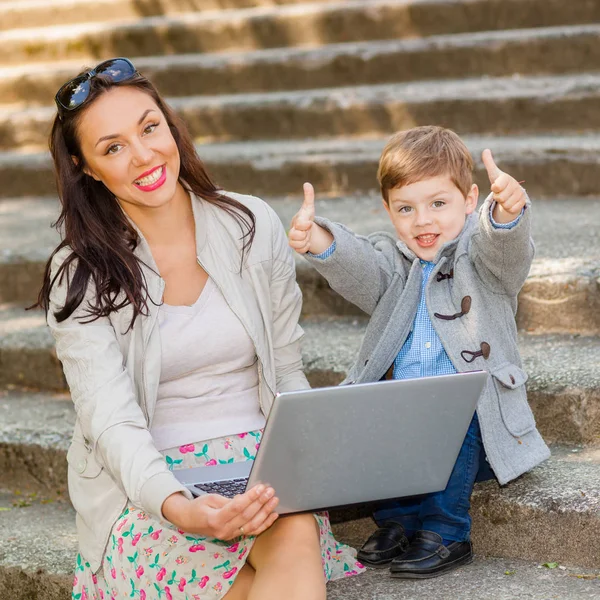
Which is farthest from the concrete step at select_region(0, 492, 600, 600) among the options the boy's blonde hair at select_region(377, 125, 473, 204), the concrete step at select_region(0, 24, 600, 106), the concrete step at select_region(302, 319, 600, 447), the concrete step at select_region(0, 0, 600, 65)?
the concrete step at select_region(0, 0, 600, 65)

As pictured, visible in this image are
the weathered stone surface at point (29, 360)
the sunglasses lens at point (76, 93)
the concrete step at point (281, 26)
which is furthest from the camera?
the concrete step at point (281, 26)

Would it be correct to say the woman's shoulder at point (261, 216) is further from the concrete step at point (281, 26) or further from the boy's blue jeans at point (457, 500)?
the concrete step at point (281, 26)

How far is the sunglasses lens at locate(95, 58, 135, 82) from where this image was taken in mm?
2391

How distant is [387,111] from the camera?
436cm

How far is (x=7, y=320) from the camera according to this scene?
3.69 m

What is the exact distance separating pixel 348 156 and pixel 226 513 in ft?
8.14

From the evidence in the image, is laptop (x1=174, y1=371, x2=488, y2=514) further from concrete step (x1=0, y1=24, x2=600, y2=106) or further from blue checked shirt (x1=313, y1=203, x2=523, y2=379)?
concrete step (x1=0, y1=24, x2=600, y2=106)

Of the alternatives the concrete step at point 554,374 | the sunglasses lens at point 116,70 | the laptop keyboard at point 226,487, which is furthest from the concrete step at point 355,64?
the laptop keyboard at point 226,487

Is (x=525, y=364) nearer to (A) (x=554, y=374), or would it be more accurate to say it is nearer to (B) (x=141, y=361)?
(A) (x=554, y=374)

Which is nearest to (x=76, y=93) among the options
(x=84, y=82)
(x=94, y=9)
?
(x=84, y=82)

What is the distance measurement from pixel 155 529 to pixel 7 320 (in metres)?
1.73

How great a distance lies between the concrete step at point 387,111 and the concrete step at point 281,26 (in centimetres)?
37

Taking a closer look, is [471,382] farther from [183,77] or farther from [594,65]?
[183,77]

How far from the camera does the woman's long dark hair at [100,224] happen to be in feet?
7.80
